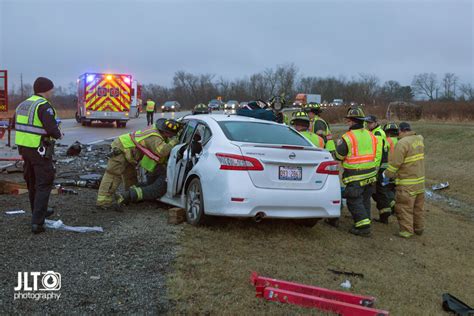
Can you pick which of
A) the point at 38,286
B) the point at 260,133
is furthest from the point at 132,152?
the point at 38,286

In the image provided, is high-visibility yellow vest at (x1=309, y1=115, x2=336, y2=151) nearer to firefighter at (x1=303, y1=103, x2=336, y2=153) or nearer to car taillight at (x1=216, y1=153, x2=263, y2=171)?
firefighter at (x1=303, y1=103, x2=336, y2=153)

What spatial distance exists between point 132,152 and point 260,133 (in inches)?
78.3

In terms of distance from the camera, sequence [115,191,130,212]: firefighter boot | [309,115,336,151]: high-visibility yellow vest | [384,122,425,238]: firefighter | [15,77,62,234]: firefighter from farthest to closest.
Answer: [309,115,336,151]: high-visibility yellow vest → [384,122,425,238]: firefighter → [115,191,130,212]: firefighter boot → [15,77,62,234]: firefighter

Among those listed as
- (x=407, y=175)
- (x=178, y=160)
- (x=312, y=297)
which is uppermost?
(x=178, y=160)

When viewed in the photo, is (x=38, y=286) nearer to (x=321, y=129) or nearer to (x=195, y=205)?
(x=195, y=205)

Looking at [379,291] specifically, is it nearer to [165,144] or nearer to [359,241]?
[359,241]

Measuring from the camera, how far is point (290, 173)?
561 cm

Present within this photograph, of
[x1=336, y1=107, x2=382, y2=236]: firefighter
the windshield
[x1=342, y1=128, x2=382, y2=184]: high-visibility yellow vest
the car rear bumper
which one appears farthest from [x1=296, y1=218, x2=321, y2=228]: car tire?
the windshield

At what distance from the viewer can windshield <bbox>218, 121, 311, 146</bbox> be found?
19.7ft

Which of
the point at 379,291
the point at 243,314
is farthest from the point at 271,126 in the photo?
the point at 243,314

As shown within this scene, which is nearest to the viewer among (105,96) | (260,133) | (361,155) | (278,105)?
(260,133)

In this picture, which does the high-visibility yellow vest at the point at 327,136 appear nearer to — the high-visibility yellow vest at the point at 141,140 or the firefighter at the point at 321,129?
the firefighter at the point at 321,129

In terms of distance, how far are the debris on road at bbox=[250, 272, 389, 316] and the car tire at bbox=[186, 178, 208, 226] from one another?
1.63m

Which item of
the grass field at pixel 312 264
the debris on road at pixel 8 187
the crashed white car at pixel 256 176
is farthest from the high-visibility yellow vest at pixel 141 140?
the debris on road at pixel 8 187
